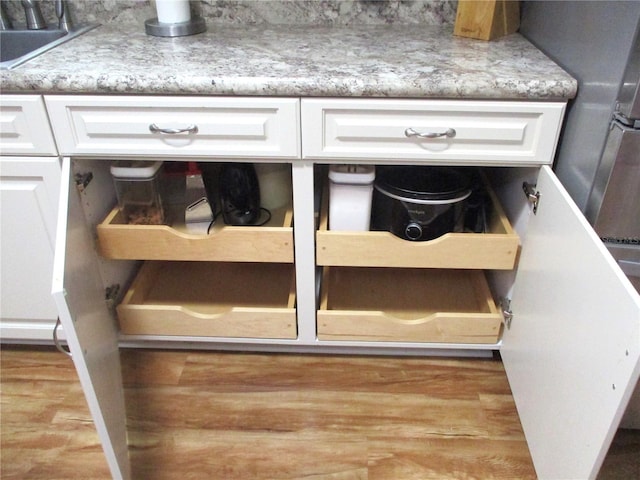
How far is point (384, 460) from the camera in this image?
1.24 metres

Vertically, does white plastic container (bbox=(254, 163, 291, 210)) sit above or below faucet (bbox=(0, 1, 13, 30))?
below

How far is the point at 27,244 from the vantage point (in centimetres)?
133

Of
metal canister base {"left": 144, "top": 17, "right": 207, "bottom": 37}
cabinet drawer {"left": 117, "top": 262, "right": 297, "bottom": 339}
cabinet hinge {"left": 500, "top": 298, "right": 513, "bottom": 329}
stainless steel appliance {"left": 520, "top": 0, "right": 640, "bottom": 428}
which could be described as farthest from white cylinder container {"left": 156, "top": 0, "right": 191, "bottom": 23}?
cabinet hinge {"left": 500, "top": 298, "right": 513, "bottom": 329}

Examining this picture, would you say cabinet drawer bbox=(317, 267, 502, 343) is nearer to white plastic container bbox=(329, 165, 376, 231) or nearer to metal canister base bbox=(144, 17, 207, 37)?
white plastic container bbox=(329, 165, 376, 231)

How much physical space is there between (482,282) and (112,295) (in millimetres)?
1075

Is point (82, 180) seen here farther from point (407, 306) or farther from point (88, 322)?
point (407, 306)

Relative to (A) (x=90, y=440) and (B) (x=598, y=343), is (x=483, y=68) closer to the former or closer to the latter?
(B) (x=598, y=343)

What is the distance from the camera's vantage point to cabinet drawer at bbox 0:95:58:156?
112 centimetres

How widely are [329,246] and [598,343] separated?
0.64m

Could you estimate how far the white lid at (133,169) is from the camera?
127 centimetres

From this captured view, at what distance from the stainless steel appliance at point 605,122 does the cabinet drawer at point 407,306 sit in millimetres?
423

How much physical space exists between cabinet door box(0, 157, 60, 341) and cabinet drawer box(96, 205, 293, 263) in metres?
0.16

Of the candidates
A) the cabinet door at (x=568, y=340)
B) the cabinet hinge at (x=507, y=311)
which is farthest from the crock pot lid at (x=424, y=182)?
the cabinet hinge at (x=507, y=311)

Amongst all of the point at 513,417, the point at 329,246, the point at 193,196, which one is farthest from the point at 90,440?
the point at 513,417
